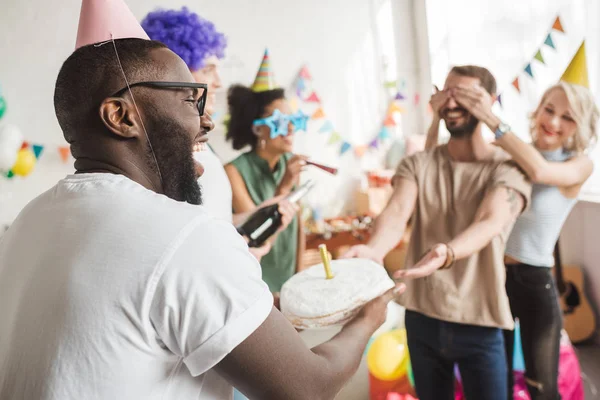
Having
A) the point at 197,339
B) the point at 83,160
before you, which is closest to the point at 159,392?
the point at 197,339

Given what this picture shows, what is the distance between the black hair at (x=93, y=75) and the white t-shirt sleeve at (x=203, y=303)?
0.81 feet

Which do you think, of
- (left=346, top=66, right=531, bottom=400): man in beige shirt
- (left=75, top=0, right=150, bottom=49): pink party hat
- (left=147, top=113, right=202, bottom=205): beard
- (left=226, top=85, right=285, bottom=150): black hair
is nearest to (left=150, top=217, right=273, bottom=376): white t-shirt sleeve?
(left=147, top=113, right=202, bottom=205): beard

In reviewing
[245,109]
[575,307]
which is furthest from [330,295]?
[575,307]

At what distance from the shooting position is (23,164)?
2.51 m

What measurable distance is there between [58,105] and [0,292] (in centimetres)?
27

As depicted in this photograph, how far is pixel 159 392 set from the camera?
1.80 ft

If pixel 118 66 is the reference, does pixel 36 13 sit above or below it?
above

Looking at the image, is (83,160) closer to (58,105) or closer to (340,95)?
(58,105)

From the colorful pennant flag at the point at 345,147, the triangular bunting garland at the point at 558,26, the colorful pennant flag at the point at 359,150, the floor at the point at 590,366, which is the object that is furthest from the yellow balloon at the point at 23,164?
the floor at the point at 590,366

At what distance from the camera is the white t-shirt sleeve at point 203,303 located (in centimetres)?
49

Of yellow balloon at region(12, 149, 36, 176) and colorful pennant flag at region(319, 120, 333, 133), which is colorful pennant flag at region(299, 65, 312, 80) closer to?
colorful pennant flag at region(319, 120, 333, 133)

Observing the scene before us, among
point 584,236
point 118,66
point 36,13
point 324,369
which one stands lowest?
point 584,236

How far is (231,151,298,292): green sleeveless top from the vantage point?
191cm

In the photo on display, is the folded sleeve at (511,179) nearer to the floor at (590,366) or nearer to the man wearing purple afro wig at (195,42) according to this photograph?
the man wearing purple afro wig at (195,42)
